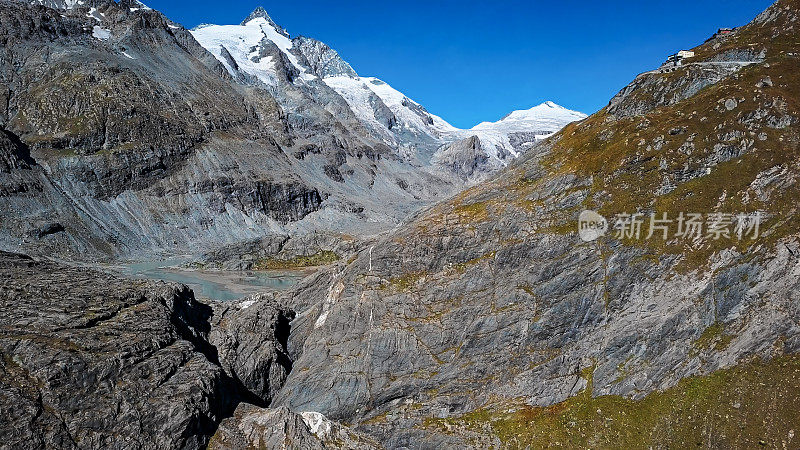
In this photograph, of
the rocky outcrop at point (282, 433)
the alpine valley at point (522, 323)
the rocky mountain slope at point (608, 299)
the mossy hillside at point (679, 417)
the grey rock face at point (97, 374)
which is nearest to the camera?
the grey rock face at point (97, 374)

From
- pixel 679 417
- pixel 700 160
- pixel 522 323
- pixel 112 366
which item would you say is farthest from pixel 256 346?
pixel 700 160

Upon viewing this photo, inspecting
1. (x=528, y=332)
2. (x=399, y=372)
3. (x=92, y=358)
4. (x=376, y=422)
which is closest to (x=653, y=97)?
(x=528, y=332)

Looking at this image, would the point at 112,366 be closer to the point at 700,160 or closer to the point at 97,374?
the point at 97,374

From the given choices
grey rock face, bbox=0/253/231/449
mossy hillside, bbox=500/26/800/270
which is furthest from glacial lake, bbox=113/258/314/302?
mossy hillside, bbox=500/26/800/270

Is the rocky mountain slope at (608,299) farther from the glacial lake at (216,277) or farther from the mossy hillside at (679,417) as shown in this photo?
the glacial lake at (216,277)

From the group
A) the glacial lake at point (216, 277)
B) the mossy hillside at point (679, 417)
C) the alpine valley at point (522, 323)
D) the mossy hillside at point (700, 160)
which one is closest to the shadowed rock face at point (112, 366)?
the alpine valley at point (522, 323)

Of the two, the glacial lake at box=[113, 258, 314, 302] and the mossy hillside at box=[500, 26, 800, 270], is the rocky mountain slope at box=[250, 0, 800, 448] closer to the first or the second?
the mossy hillside at box=[500, 26, 800, 270]
